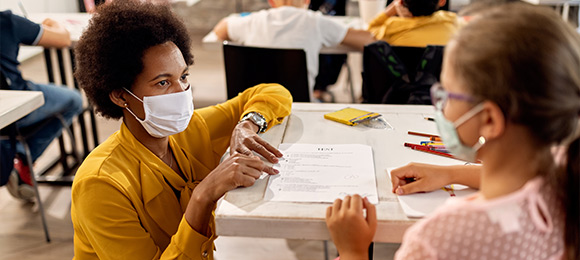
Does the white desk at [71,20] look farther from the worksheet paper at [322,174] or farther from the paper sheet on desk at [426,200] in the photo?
the paper sheet on desk at [426,200]

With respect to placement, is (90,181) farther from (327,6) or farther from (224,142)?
(327,6)

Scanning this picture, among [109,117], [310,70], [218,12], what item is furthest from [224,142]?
[218,12]

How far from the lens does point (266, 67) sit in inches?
89.5

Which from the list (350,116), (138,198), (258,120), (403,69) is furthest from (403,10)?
(138,198)

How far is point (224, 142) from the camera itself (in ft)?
4.90

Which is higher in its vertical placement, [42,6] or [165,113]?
[165,113]

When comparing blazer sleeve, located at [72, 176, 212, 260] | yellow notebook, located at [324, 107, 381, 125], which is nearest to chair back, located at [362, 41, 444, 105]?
yellow notebook, located at [324, 107, 381, 125]

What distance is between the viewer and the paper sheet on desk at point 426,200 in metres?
0.97

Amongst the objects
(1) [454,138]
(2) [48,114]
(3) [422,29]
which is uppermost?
(1) [454,138]

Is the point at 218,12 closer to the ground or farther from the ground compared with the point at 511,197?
closer to the ground

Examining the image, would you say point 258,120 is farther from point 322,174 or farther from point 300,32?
point 300,32

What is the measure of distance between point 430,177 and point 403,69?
1.13m

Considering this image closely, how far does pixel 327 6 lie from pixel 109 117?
3.15m

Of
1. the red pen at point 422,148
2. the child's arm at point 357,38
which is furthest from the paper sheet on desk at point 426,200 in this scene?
the child's arm at point 357,38
